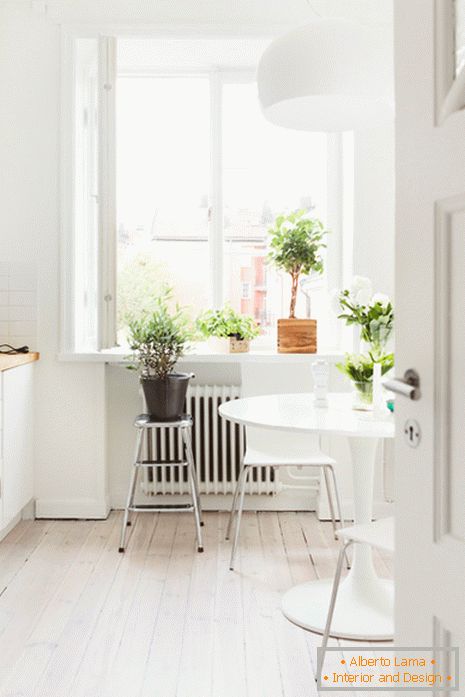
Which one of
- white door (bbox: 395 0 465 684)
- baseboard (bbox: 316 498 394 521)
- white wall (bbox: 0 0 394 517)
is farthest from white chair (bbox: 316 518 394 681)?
white wall (bbox: 0 0 394 517)

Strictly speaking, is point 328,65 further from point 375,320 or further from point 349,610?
point 349,610

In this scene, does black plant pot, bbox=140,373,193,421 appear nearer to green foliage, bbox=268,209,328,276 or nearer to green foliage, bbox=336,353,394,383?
green foliage, bbox=268,209,328,276

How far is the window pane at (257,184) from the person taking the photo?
4.24m

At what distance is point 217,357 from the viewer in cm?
396

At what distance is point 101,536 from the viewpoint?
367 centimetres

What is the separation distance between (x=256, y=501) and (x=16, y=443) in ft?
4.32

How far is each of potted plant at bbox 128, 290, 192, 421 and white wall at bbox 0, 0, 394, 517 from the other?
1.21 ft

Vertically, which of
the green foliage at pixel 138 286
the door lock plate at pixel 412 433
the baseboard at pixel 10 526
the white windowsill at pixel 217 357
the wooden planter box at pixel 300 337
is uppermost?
the green foliage at pixel 138 286

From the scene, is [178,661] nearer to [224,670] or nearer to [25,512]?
[224,670]

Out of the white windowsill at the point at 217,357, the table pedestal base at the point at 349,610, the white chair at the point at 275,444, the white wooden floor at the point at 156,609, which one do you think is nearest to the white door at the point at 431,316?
the white wooden floor at the point at 156,609

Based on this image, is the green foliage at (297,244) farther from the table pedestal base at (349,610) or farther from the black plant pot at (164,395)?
the table pedestal base at (349,610)

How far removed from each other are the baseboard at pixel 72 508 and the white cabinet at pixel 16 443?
11 cm

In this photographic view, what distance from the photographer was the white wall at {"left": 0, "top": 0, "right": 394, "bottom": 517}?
387cm

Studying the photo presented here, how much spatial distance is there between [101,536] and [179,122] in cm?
228
